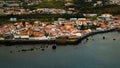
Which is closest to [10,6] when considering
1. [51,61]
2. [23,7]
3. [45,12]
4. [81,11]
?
[23,7]

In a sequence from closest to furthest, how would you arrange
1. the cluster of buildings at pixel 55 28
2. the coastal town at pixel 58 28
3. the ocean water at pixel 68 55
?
the ocean water at pixel 68 55 → the coastal town at pixel 58 28 → the cluster of buildings at pixel 55 28

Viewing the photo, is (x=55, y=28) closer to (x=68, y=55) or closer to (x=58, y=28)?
(x=58, y=28)

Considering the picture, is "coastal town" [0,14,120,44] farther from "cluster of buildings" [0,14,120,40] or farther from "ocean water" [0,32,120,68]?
"ocean water" [0,32,120,68]

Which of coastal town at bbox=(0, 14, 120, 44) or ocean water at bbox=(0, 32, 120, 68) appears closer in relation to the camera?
ocean water at bbox=(0, 32, 120, 68)

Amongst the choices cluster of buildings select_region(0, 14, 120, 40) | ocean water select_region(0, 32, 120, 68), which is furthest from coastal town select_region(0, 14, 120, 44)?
ocean water select_region(0, 32, 120, 68)

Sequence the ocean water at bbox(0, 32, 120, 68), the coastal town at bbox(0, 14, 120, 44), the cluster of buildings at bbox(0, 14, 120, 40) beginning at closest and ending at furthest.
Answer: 1. the ocean water at bbox(0, 32, 120, 68)
2. the coastal town at bbox(0, 14, 120, 44)
3. the cluster of buildings at bbox(0, 14, 120, 40)

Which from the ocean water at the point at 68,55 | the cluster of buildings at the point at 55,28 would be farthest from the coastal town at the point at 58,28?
the ocean water at the point at 68,55

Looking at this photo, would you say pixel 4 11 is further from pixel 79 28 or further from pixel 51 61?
pixel 51 61

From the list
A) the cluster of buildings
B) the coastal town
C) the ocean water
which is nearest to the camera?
the ocean water

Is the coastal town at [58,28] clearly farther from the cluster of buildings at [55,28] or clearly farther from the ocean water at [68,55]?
the ocean water at [68,55]
